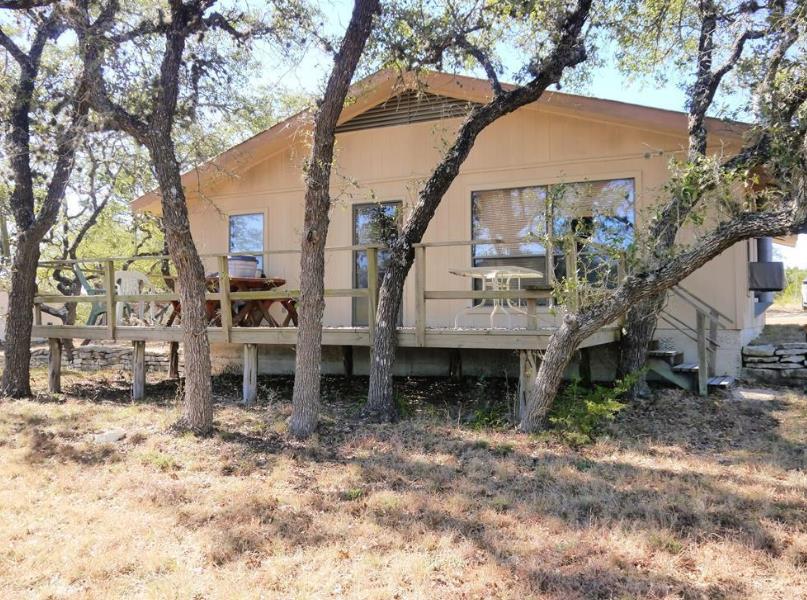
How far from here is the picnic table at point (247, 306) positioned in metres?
8.14

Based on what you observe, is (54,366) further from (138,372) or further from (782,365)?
(782,365)

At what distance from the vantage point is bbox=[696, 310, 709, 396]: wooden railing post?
23.3 ft

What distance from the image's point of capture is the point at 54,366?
29.6ft

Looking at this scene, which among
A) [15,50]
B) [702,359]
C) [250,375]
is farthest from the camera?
[15,50]

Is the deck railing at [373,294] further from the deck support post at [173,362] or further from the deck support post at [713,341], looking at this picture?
the deck support post at [713,341]

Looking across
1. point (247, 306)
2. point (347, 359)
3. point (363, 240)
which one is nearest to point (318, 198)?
point (247, 306)

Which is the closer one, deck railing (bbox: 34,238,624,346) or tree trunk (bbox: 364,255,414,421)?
deck railing (bbox: 34,238,624,346)

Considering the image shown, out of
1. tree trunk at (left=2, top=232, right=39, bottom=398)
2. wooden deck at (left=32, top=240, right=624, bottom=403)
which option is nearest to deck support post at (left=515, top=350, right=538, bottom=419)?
wooden deck at (left=32, top=240, right=624, bottom=403)

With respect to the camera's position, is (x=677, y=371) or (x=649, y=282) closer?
(x=649, y=282)

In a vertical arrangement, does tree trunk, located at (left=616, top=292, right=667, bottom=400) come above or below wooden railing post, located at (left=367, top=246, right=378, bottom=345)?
below

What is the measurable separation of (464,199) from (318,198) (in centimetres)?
360

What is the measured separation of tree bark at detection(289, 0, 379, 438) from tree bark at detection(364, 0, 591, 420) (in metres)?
0.82

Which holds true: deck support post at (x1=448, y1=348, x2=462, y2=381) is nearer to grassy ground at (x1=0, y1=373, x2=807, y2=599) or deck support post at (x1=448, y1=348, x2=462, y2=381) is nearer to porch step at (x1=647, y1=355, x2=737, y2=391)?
grassy ground at (x1=0, y1=373, x2=807, y2=599)

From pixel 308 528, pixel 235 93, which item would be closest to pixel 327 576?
pixel 308 528
